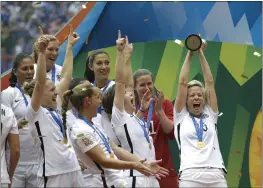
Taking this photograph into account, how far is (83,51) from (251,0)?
210cm

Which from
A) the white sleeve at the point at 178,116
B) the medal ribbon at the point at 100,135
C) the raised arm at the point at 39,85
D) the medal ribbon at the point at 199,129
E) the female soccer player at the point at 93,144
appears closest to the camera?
the female soccer player at the point at 93,144

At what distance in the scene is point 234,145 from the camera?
9.54 metres

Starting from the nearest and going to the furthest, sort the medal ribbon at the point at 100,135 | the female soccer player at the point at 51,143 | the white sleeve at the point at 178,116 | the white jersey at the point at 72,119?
the medal ribbon at the point at 100,135 < the female soccer player at the point at 51,143 < the white jersey at the point at 72,119 < the white sleeve at the point at 178,116

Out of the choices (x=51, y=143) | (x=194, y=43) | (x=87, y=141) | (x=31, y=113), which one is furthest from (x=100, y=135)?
(x=194, y=43)

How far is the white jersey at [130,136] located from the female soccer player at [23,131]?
80 cm

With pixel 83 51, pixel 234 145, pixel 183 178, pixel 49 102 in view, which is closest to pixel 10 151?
pixel 49 102

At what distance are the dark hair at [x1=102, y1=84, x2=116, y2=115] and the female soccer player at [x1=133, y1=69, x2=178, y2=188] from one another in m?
0.43

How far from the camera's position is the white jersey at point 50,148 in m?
7.08

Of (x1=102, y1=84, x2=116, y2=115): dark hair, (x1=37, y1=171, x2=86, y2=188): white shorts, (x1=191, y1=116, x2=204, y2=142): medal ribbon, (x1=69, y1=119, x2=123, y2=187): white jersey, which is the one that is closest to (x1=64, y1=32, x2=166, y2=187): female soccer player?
(x1=69, y1=119, x2=123, y2=187): white jersey

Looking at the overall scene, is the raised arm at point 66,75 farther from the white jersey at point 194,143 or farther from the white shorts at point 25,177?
the white jersey at point 194,143

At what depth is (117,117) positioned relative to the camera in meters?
7.52

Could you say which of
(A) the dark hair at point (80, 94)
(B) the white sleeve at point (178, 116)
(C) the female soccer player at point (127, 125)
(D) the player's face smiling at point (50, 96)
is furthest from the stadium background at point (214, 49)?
(A) the dark hair at point (80, 94)

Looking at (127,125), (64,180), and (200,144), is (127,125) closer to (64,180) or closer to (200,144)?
(200,144)

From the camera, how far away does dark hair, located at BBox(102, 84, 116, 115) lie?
7.70 meters
